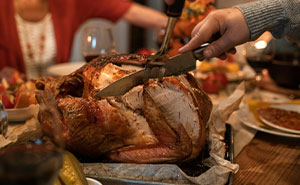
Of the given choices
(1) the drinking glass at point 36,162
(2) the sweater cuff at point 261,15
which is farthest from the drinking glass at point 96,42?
(1) the drinking glass at point 36,162

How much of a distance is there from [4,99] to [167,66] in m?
0.63

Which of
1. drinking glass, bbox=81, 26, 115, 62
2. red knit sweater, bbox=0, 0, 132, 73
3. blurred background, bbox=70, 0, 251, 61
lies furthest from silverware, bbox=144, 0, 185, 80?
blurred background, bbox=70, 0, 251, 61

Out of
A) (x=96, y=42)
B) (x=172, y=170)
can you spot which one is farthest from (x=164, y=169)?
(x=96, y=42)

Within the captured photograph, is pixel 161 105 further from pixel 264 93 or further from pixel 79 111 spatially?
pixel 264 93

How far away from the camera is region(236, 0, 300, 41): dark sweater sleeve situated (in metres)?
0.96

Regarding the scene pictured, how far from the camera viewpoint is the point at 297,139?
1169 mm

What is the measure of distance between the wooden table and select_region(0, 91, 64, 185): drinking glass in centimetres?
58

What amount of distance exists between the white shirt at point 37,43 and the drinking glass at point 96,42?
98cm

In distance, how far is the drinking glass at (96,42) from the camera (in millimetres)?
1674

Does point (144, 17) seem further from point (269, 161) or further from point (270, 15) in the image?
point (269, 161)

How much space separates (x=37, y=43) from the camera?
2.62 m

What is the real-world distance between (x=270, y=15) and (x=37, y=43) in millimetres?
2101

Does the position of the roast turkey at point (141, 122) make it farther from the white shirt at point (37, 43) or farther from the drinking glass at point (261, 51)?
the white shirt at point (37, 43)

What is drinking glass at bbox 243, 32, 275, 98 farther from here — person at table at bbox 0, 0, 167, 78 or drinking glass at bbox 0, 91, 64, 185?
drinking glass at bbox 0, 91, 64, 185
